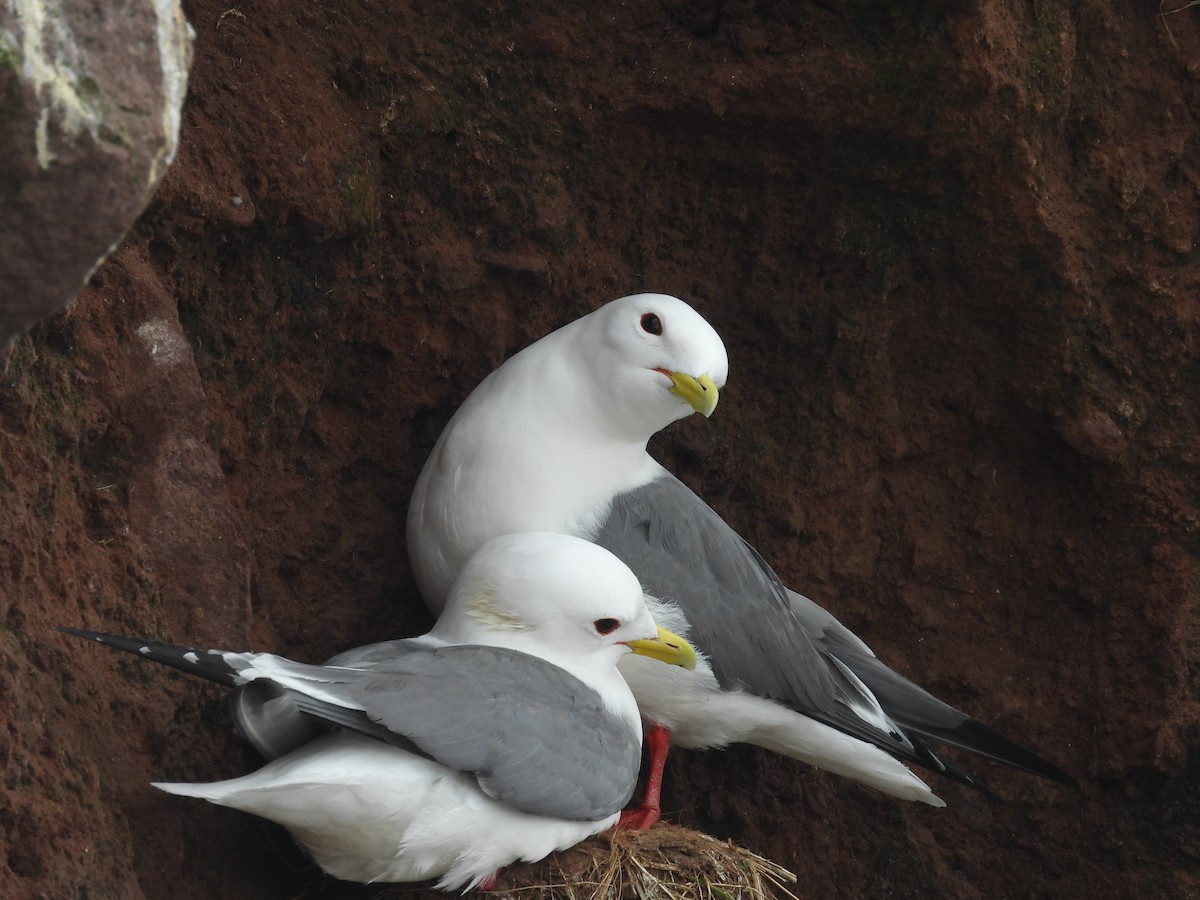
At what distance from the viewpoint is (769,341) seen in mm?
5305

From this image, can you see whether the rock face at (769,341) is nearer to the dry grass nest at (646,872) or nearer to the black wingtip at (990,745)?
the dry grass nest at (646,872)

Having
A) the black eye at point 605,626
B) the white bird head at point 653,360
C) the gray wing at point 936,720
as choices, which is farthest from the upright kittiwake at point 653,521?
the black eye at point 605,626

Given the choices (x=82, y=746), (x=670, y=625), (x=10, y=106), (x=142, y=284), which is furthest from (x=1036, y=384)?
(x=10, y=106)

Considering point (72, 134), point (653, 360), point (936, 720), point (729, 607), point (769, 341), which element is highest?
point (72, 134)

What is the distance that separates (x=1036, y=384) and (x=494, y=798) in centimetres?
283

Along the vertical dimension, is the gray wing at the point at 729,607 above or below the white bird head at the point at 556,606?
below

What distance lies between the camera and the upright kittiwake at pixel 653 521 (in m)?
4.17

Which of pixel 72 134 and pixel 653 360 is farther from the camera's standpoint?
pixel 653 360

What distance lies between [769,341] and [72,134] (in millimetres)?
3443

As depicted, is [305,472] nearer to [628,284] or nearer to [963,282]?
[628,284]

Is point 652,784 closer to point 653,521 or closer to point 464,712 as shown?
point 653,521

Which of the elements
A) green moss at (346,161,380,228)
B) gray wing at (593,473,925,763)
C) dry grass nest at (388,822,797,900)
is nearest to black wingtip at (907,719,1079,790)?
gray wing at (593,473,925,763)

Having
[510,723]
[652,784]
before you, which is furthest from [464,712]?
[652,784]

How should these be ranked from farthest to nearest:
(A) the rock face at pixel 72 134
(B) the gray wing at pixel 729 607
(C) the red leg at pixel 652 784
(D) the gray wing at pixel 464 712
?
(C) the red leg at pixel 652 784 → (B) the gray wing at pixel 729 607 → (D) the gray wing at pixel 464 712 → (A) the rock face at pixel 72 134
